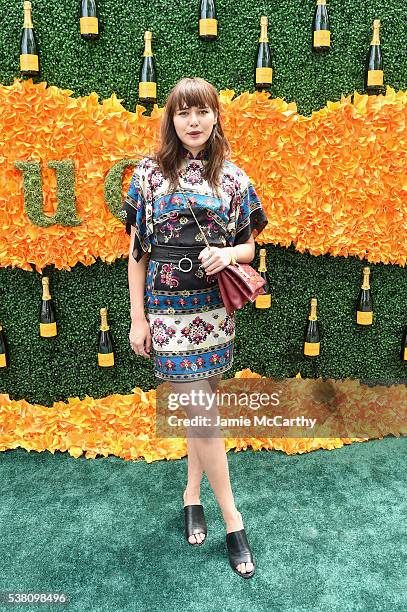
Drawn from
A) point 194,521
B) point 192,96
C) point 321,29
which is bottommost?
point 194,521

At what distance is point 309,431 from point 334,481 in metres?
0.43

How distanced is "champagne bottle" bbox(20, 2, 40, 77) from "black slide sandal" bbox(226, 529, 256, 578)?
2.41 meters

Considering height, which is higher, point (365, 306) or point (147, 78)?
point (147, 78)

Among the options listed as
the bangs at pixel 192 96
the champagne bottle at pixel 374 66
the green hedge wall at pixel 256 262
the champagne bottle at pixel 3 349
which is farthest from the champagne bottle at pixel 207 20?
the champagne bottle at pixel 3 349

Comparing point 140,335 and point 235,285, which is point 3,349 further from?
point 235,285

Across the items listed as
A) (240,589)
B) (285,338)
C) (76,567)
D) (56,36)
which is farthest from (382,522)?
(56,36)

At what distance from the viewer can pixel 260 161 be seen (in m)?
2.84

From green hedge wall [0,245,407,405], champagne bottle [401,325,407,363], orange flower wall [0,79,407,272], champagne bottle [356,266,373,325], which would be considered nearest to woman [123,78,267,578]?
orange flower wall [0,79,407,272]

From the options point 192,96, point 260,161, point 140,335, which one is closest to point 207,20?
point 260,161

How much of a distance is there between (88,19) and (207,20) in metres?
0.60

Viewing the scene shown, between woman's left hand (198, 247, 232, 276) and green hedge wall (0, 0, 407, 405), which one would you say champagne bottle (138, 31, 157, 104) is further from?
woman's left hand (198, 247, 232, 276)

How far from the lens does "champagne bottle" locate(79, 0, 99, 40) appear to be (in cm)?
266

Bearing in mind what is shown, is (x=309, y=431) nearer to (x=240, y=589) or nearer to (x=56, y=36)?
(x=240, y=589)

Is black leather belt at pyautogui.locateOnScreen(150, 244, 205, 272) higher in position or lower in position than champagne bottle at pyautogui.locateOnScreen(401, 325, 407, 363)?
higher
